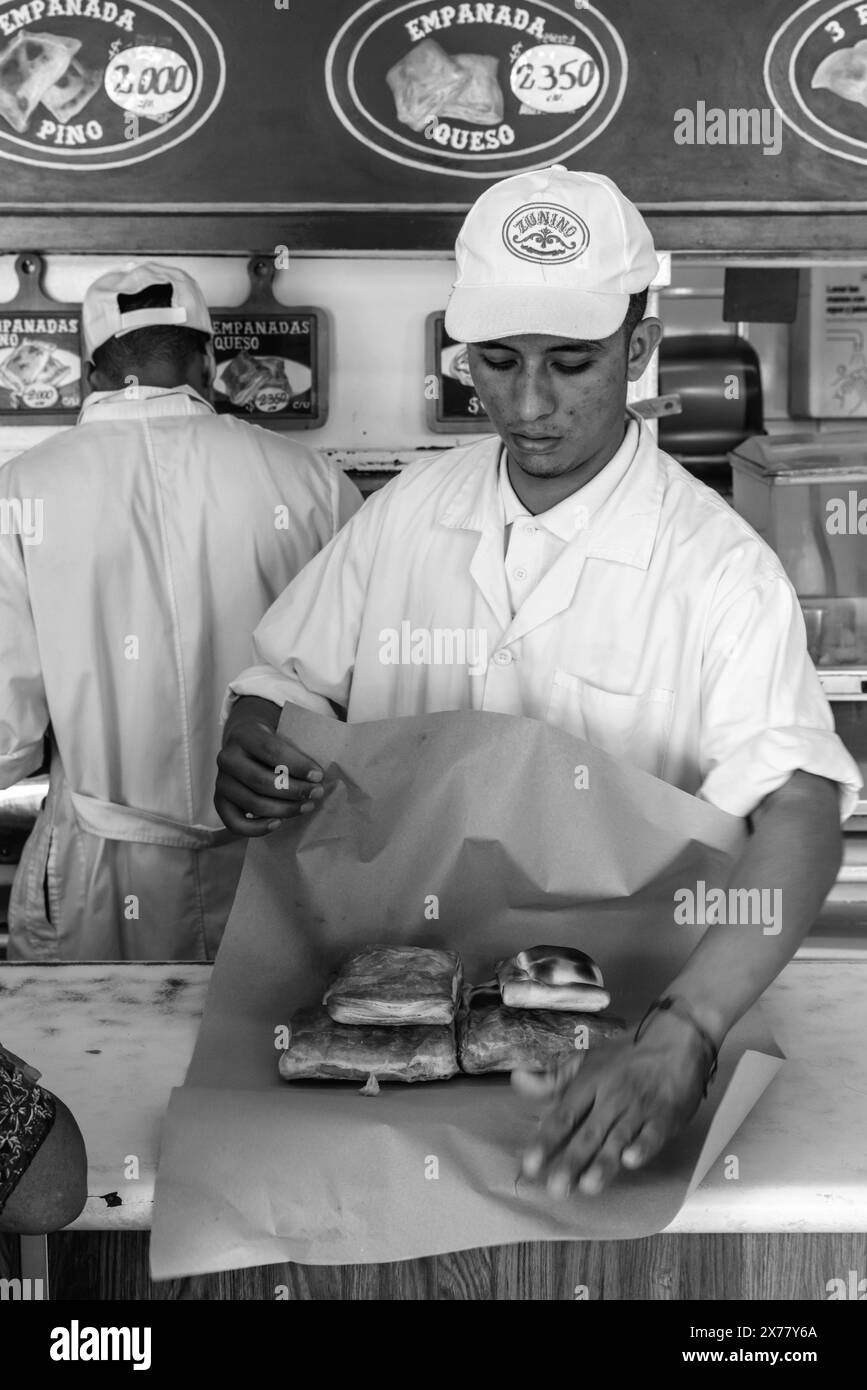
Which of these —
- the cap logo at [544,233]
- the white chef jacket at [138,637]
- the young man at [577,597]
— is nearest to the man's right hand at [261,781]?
the young man at [577,597]

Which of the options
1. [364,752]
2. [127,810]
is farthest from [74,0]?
[364,752]

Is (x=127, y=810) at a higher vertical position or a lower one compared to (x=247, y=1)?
lower

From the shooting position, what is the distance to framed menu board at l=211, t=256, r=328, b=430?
10.4 ft

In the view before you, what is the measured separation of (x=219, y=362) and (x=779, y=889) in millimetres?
2152

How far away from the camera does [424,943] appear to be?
157cm

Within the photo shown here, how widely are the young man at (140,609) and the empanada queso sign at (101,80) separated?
45cm

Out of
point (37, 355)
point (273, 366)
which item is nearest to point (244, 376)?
point (273, 366)

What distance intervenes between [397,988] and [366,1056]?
0.29 feet

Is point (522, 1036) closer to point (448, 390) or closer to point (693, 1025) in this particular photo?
point (693, 1025)

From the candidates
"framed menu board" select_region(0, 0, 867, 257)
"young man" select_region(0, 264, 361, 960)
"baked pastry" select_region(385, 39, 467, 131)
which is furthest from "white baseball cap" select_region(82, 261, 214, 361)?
"baked pastry" select_region(385, 39, 467, 131)

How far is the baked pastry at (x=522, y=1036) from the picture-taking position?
1354 millimetres

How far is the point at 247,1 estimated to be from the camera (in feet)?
9.48

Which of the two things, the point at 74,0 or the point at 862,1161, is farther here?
the point at 74,0
